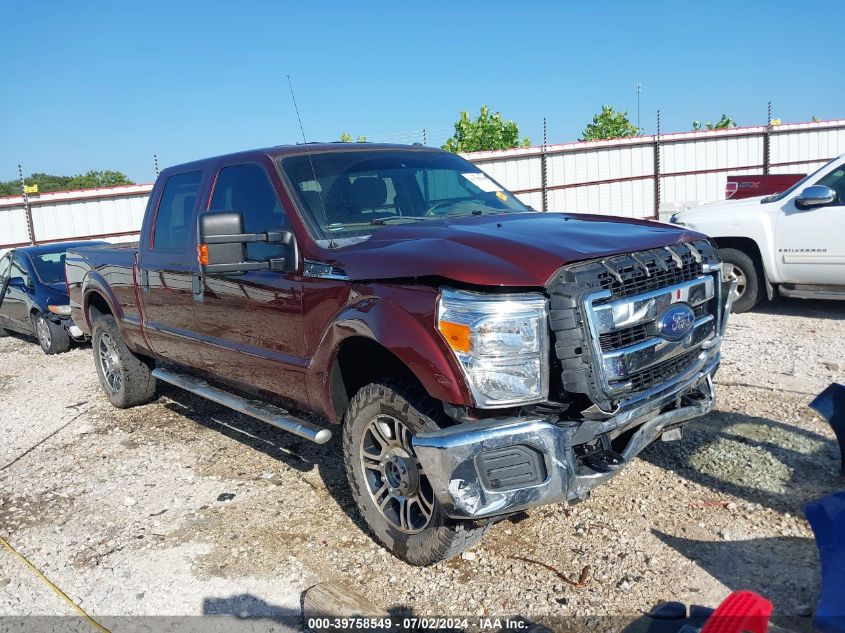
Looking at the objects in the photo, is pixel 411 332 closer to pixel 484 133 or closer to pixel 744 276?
pixel 744 276

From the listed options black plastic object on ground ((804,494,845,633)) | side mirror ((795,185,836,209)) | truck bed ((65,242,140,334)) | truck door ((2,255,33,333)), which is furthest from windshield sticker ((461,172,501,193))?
truck door ((2,255,33,333))

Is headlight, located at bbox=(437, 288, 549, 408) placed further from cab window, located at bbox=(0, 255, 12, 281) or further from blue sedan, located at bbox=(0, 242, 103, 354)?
cab window, located at bbox=(0, 255, 12, 281)

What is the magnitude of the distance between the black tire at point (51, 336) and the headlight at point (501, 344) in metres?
8.37

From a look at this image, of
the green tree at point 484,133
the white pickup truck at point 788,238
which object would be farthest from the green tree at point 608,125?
the white pickup truck at point 788,238

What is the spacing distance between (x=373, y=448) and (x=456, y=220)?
1.34 meters

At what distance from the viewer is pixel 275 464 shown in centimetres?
486

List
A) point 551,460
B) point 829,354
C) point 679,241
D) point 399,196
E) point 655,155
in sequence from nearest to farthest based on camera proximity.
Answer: point 551,460 < point 679,241 < point 399,196 < point 829,354 < point 655,155

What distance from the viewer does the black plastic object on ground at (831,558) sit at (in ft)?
7.18

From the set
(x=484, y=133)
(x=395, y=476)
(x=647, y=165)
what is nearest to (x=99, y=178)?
(x=484, y=133)

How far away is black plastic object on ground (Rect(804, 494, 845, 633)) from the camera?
7.18 feet

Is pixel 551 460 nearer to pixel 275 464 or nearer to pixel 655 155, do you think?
pixel 275 464

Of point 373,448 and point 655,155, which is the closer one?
point 373,448

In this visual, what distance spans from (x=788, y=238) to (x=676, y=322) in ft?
16.9

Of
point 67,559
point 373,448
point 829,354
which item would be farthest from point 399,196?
point 829,354
